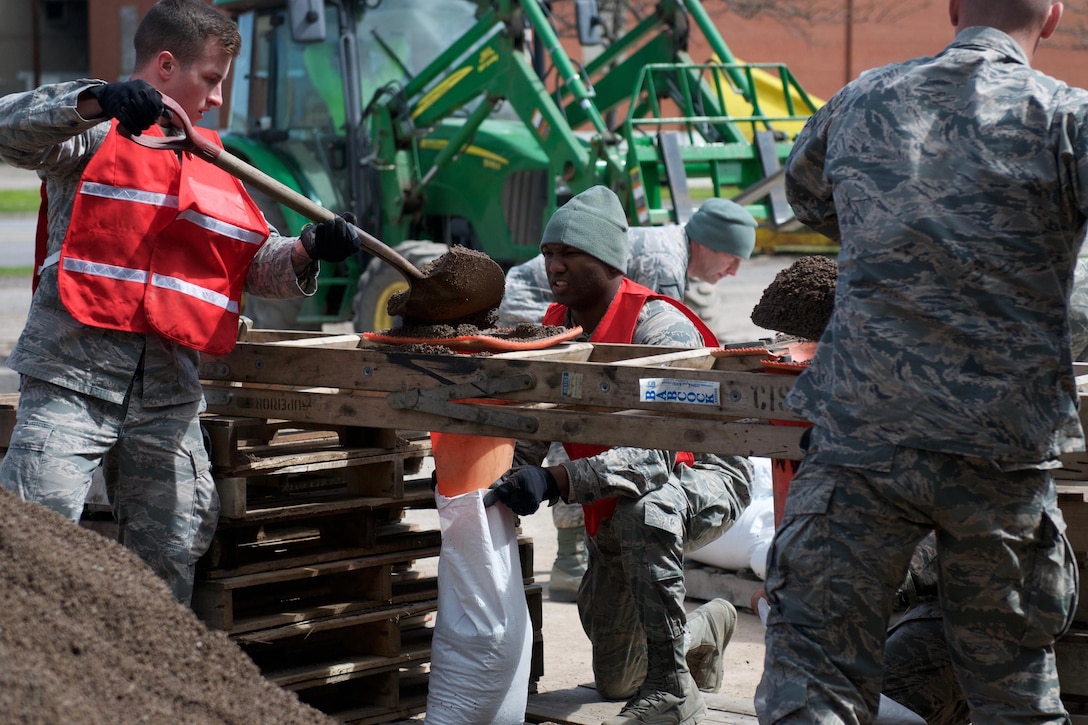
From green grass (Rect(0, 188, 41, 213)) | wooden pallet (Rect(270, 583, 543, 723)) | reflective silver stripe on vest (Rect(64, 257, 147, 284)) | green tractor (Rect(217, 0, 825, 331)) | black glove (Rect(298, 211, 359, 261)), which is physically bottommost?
wooden pallet (Rect(270, 583, 543, 723))

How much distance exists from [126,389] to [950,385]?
213 centimetres

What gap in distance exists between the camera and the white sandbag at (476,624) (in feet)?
12.7

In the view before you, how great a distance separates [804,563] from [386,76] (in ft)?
27.4

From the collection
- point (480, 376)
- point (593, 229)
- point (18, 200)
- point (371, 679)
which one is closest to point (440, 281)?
point (593, 229)

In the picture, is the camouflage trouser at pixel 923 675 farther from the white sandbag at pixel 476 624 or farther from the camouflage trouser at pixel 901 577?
the white sandbag at pixel 476 624

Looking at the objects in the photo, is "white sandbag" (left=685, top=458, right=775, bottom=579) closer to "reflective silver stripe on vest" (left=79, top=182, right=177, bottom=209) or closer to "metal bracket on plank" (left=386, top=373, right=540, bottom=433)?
"metal bracket on plank" (left=386, top=373, right=540, bottom=433)

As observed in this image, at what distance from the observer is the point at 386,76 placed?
35.2ft

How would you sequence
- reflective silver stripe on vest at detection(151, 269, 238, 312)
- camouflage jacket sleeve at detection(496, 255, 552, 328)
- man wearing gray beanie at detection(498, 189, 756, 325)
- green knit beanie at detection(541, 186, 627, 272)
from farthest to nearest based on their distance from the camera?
camouflage jacket sleeve at detection(496, 255, 552, 328)
man wearing gray beanie at detection(498, 189, 756, 325)
green knit beanie at detection(541, 186, 627, 272)
reflective silver stripe on vest at detection(151, 269, 238, 312)

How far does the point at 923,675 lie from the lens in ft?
11.6

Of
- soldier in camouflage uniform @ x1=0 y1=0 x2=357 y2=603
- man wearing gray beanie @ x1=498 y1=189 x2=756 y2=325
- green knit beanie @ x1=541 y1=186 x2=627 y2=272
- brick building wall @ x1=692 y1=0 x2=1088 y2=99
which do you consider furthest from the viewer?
brick building wall @ x1=692 y1=0 x2=1088 y2=99

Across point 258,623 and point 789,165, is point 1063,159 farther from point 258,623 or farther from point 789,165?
point 258,623

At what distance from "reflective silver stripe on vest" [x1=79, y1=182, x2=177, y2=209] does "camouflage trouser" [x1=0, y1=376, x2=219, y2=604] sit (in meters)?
0.48

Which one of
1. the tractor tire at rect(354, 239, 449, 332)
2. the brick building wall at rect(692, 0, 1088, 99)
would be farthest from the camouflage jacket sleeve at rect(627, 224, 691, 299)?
the brick building wall at rect(692, 0, 1088, 99)

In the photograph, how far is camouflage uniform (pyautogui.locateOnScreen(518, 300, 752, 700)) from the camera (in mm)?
4055
